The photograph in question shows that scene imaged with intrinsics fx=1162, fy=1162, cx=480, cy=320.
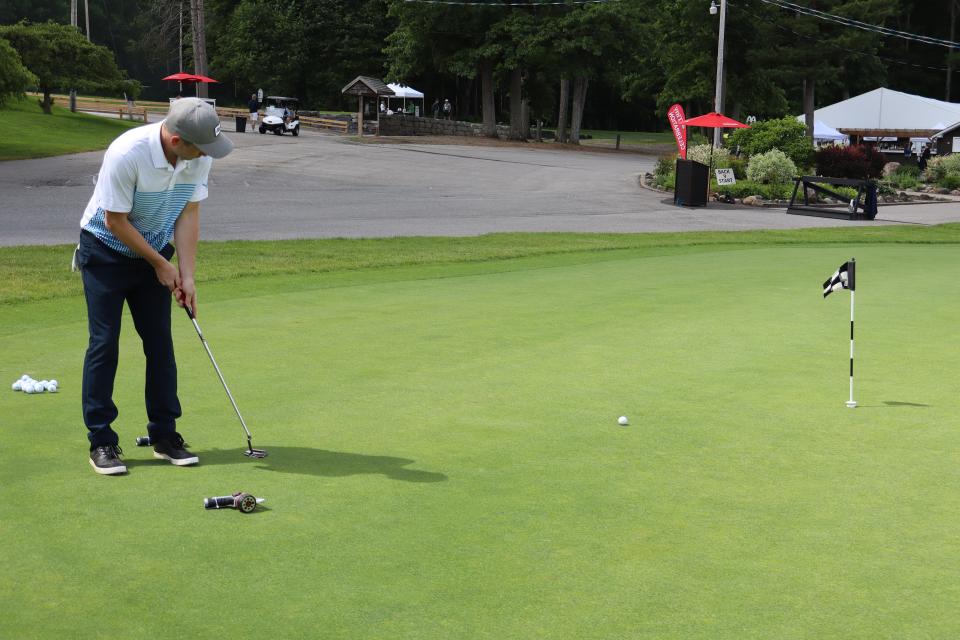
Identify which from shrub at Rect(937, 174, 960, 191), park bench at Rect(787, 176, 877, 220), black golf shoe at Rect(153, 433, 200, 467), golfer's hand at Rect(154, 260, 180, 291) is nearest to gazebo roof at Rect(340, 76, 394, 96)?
shrub at Rect(937, 174, 960, 191)

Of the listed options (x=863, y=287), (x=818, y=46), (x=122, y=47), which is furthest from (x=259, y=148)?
(x=122, y=47)

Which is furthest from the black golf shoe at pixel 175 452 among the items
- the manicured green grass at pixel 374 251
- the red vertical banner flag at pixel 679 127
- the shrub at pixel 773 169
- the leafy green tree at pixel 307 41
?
the leafy green tree at pixel 307 41

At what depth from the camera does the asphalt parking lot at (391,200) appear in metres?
23.9

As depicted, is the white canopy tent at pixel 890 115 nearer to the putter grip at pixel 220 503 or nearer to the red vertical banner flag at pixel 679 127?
the red vertical banner flag at pixel 679 127

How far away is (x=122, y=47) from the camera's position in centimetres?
10312

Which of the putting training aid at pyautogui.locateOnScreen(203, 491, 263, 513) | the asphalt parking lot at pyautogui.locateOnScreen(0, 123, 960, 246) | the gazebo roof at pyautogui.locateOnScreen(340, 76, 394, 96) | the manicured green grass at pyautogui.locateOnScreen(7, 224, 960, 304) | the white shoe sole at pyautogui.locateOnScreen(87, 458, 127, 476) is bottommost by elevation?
the white shoe sole at pyautogui.locateOnScreen(87, 458, 127, 476)

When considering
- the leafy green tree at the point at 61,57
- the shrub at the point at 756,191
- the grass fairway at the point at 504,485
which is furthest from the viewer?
the leafy green tree at the point at 61,57

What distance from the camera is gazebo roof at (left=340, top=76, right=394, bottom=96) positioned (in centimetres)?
6062

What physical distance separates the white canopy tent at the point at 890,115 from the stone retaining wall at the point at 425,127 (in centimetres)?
1877

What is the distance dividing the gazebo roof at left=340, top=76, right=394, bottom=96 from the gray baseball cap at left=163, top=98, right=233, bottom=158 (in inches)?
2208

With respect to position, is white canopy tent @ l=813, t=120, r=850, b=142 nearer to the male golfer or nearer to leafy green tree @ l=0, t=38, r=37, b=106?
leafy green tree @ l=0, t=38, r=37, b=106

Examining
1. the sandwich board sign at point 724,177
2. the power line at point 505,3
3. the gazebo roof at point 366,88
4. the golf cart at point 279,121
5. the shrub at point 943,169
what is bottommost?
the sandwich board sign at point 724,177

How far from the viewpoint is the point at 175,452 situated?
590 centimetres

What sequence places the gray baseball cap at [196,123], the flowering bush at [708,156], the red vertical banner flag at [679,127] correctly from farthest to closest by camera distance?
the flowering bush at [708,156] → the red vertical banner flag at [679,127] → the gray baseball cap at [196,123]
